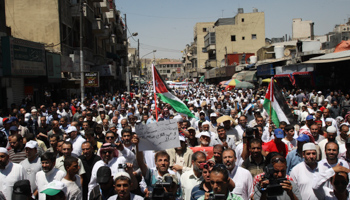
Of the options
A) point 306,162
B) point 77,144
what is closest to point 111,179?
point 306,162

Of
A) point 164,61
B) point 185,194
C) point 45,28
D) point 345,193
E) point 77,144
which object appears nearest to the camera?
point 345,193

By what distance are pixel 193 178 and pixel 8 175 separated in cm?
249

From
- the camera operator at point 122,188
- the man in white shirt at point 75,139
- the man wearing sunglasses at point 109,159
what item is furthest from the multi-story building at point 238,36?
the camera operator at point 122,188

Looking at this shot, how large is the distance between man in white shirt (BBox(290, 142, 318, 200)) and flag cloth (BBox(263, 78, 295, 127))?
3.86 meters

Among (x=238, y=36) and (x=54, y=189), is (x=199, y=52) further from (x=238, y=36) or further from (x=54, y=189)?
(x=54, y=189)

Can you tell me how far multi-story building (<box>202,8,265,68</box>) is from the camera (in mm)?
70250

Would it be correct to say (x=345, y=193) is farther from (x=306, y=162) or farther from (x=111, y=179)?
(x=111, y=179)

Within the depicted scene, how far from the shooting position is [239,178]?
4707mm

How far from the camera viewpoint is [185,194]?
4789mm

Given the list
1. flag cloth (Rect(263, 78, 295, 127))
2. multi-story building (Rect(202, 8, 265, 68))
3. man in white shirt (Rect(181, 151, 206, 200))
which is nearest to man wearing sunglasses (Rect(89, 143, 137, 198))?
man in white shirt (Rect(181, 151, 206, 200))

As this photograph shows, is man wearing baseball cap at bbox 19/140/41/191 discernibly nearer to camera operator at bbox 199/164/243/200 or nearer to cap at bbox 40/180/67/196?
cap at bbox 40/180/67/196

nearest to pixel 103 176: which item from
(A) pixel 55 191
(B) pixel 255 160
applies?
(A) pixel 55 191

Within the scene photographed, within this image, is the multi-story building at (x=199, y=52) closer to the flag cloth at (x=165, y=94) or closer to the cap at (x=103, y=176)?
the flag cloth at (x=165, y=94)

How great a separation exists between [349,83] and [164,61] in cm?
16394
